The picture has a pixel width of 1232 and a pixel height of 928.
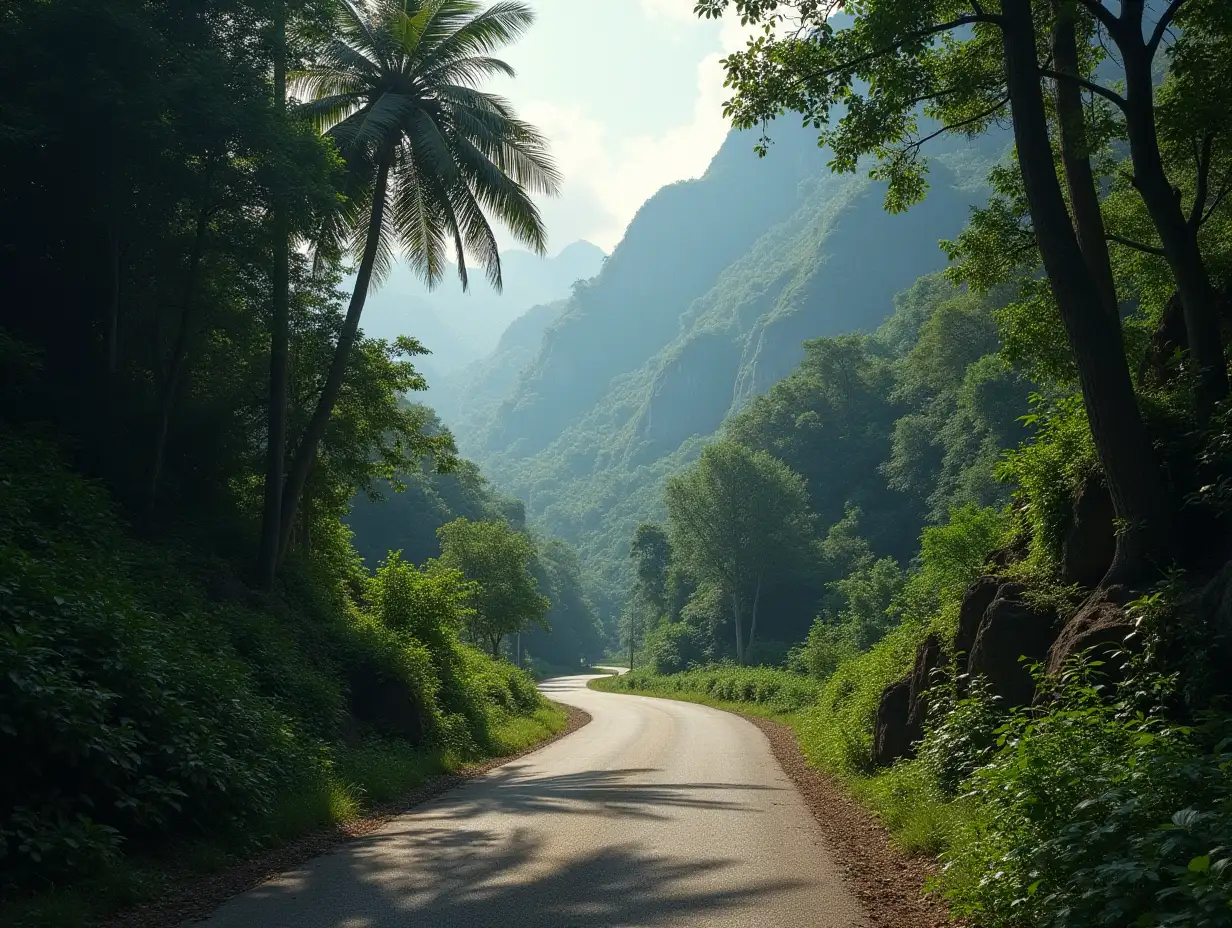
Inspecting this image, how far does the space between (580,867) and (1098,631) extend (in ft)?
15.9

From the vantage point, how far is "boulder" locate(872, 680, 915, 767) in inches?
443

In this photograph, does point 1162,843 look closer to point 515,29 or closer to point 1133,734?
point 1133,734

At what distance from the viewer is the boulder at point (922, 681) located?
A: 35.2ft

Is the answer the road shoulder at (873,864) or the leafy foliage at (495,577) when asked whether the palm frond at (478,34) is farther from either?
the leafy foliage at (495,577)

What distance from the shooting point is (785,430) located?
279ft

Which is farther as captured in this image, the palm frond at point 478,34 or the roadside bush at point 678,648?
the roadside bush at point 678,648

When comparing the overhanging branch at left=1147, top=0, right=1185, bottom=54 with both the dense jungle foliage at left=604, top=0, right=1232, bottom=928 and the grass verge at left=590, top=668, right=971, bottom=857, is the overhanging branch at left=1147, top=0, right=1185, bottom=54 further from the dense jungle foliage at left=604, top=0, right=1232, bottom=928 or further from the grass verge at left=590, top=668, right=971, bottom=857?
the grass verge at left=590, top=668, right=971, bottom=857

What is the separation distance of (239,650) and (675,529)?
55.3 m

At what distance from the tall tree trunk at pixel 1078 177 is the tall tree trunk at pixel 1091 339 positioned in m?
1.25

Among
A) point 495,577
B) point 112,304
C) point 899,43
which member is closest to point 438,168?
point 112,304

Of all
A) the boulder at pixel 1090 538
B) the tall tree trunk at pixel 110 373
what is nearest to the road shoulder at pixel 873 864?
the boulder at pixel 1090 538

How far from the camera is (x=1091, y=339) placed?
27.0 feet

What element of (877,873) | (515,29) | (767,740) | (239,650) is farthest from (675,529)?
(877,873)

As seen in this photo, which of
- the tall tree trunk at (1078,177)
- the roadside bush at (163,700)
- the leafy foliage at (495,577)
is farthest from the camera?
the leafy foliage at (495,577)
